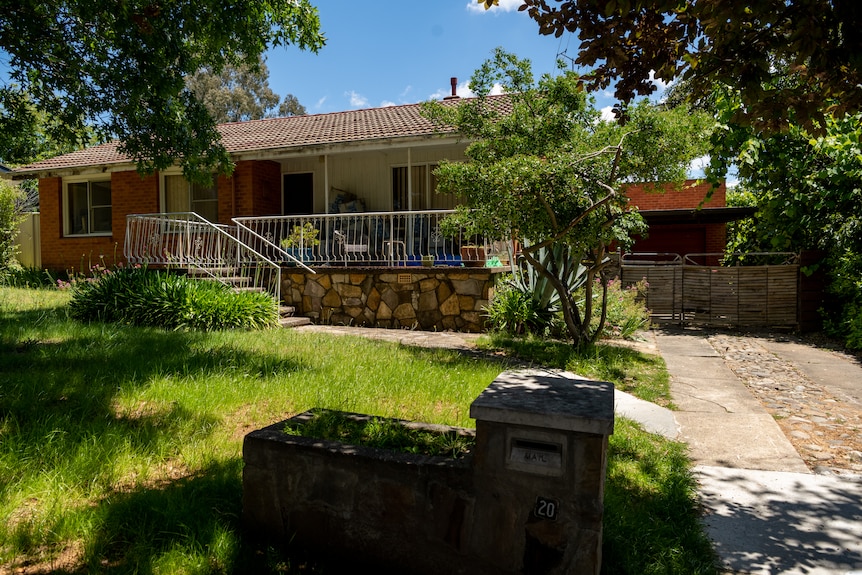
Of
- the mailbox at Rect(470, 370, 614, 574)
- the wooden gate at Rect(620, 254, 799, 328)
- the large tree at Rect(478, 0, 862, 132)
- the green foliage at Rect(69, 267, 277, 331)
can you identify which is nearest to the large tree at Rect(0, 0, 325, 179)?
the green foliage at Rect(69, 267, 277, 331)

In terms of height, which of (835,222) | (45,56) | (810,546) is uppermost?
(45,56)

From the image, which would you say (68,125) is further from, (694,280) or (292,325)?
(694,280)

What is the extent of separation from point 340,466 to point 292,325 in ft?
25.4

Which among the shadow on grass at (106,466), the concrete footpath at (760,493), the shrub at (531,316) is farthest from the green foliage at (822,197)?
the shadow on grass at (106,466)

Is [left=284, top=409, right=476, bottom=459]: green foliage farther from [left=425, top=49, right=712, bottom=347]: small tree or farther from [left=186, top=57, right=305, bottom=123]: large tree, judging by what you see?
[left=186, top=57, right=305, bottom=123]: large tree

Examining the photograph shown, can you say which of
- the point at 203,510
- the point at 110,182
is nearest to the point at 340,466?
the point at 203,510

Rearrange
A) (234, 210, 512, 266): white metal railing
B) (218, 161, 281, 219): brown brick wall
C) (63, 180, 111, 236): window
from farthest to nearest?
(63, 180, 111, 236): window → (218, 161, 281, 219): brown brick wall → (234, 210, 512, 266): white metal railing

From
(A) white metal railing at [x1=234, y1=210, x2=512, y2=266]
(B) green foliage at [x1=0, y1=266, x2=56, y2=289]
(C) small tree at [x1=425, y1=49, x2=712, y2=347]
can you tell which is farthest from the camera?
(B) green foliage at [x1=0, y1=266, x2=56, y2=289]

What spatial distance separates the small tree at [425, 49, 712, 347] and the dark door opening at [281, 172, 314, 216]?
729cm

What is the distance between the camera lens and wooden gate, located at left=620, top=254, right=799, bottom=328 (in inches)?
461

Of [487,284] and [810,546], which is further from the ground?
[487,284]

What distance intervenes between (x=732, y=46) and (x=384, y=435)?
9.71ft

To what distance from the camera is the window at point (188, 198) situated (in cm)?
1475

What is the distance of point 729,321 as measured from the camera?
12.2 m
